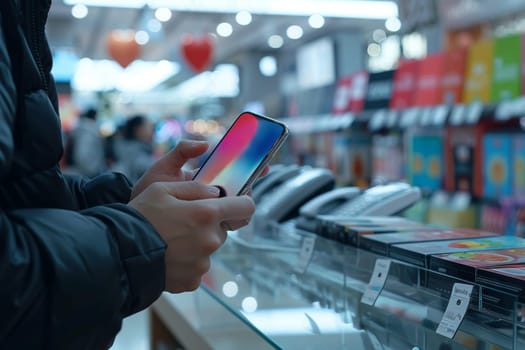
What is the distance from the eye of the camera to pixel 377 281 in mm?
1099

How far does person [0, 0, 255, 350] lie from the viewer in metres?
0.68

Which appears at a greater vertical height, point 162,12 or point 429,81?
point 162,12

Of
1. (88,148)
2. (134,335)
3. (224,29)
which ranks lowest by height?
(134,335)

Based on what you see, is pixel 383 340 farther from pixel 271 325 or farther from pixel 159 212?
pixel 159 212

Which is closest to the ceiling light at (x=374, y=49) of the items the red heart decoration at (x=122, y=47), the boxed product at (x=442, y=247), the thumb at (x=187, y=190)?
the red heart decoration at (x=122, y=47)

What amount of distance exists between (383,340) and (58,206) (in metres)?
0.56

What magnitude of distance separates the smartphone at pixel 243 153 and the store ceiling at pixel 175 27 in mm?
8040

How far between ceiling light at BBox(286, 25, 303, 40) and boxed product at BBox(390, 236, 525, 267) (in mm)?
11399

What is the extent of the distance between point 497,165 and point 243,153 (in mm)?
2261

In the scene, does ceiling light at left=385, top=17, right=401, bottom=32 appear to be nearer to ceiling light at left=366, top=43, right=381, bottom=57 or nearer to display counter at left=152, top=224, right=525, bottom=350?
ceiling light at left=366, top=43, right=381, bottom=57

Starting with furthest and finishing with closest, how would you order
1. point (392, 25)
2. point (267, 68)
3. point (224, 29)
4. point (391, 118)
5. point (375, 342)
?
1. point (267, 68)
2. point (224, 29)
3. point (392, 25)
4. point (391, 118)
5. point (375, 342)

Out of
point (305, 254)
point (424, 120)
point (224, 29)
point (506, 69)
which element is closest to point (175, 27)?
point (224, 29)

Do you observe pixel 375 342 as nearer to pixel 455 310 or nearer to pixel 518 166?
pixel 455 310

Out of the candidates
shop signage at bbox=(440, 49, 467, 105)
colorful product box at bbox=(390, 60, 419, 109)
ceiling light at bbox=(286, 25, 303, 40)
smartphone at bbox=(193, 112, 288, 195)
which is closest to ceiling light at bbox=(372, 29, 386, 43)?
ceiling light at bbox=(286, 25, 303, 40)
